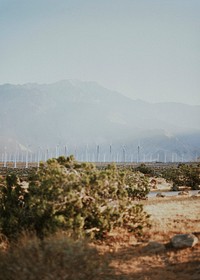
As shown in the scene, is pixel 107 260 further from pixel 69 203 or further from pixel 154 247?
pixel 69 203

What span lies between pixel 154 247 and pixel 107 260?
3425 mm

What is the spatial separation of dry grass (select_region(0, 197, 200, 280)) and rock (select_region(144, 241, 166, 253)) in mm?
41

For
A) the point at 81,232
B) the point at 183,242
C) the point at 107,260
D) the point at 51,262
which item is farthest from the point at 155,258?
the point at 51,262

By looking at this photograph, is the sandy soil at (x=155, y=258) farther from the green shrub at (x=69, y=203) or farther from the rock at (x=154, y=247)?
the green shrub at (x=69, y=203)

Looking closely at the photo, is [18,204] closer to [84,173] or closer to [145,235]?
[84,173]

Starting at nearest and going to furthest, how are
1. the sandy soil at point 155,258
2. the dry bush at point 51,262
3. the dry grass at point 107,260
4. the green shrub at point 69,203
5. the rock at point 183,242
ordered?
the dry bush at point 51,262 → the dry grass at point 107,260 → the sandy soil at point 155,258 → the rock at point 183,242 → the green shrub at point 69,203

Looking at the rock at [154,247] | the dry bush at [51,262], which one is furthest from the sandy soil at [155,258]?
the dry bush at [51,262]

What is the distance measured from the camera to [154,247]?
15914 mm

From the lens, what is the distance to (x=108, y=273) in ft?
41.7

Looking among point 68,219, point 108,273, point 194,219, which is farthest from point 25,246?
point 194,219

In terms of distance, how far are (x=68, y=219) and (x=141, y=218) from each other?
5.05 meters

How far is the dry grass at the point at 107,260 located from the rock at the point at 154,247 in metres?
0.04

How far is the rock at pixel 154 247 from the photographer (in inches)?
615

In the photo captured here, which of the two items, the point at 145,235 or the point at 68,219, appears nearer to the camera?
the point at 68,219
